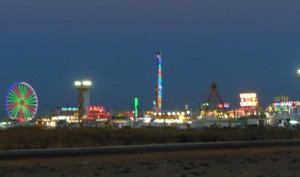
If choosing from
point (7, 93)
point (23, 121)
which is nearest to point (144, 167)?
point (7, 93)

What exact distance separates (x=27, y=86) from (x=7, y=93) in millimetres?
3904

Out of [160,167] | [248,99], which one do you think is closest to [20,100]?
[160,167]

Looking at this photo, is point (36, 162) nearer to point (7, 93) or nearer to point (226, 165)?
point (226, 165)

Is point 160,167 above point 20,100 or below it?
below

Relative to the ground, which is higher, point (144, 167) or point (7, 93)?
point (7, 93)

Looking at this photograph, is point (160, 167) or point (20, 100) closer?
point (160, 167)

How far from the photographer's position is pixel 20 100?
9644 cm

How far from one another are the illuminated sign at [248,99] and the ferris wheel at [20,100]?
96067 millimetres

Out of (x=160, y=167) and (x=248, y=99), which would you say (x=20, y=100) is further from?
(x=248, y=99)

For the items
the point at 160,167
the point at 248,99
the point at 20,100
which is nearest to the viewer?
the point at 160,167

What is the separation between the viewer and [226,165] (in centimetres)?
2144

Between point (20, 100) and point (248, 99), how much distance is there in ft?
326

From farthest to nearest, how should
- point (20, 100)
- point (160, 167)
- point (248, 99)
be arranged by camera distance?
point (248, 99)
point (20, 100)
point (160, 167)

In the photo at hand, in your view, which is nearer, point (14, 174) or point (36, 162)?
point (14, 174)
